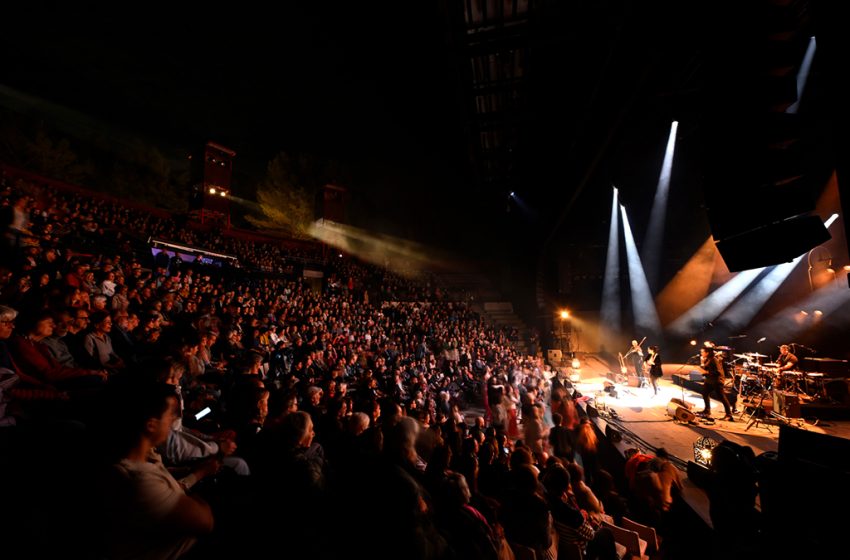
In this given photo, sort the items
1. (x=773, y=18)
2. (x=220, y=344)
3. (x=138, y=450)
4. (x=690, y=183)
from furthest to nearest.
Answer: (x=690, y=183), (x=220, y=344), (x=773, y=18), (x=138, y=450)

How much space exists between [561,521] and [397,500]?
6.23ft

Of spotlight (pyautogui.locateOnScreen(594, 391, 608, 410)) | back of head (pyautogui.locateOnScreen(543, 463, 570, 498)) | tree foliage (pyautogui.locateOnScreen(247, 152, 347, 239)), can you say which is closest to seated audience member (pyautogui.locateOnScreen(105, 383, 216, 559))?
back of head (pyautogui.locateOnScreen(543, 463, 570, 498))

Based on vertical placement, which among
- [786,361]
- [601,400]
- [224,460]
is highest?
[786,361]

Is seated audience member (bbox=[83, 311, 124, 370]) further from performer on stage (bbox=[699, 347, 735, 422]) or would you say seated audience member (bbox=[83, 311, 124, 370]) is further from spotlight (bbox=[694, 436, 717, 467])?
performer on stage (bbox=[699, 347, 735, 422])

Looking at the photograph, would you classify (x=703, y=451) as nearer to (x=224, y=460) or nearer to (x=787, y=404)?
(x=787, y=404)

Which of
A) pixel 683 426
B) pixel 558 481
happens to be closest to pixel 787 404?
pixel 683 426

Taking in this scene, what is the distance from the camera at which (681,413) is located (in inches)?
289

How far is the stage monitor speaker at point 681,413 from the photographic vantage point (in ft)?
23.7

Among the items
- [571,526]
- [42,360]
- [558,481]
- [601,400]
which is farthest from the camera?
[601,400]

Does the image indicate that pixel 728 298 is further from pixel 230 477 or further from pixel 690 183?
pixel 230 477

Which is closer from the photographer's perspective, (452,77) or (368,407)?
(452,77)

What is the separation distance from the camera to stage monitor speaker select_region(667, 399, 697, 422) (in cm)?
723

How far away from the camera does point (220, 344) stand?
697 cm

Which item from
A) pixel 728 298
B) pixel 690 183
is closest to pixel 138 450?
pixel 690 183
